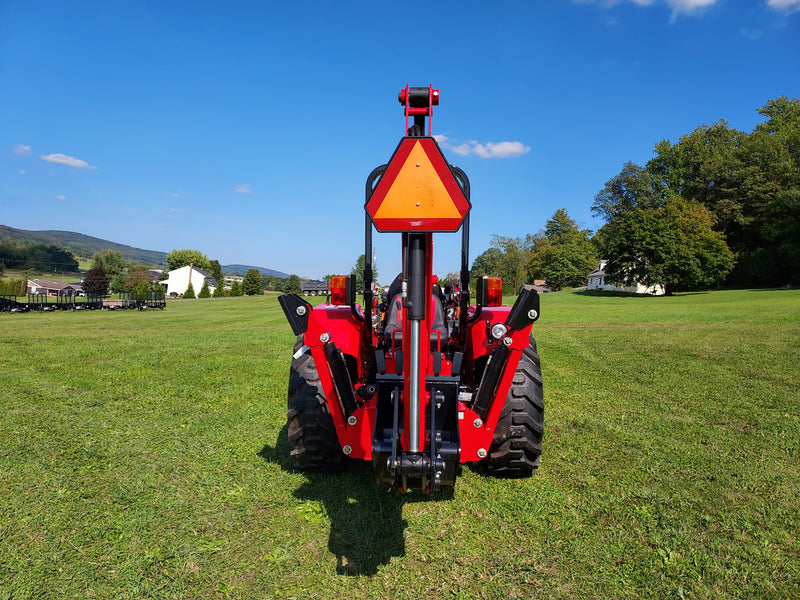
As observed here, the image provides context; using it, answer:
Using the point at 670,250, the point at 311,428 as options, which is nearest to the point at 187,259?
the point at 670,250

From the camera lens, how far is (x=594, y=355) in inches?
438

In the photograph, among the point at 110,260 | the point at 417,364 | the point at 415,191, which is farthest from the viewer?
the point at 110,260

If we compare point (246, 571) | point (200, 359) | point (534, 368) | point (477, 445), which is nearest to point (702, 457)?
point (534, 368)

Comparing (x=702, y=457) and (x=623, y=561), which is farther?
(x=702, y=457)

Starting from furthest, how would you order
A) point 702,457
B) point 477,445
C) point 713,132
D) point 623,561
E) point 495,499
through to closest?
point 713,132, point 702,457, point 495,499, point 477,445, point 623,561

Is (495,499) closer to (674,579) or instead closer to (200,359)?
(674,579)

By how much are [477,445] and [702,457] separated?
278 centimetres

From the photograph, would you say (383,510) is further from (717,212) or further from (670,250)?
(717,212)

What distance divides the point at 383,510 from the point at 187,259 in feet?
445

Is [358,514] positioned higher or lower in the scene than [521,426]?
lower

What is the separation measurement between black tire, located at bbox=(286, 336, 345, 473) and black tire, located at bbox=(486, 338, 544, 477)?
4.40 feet

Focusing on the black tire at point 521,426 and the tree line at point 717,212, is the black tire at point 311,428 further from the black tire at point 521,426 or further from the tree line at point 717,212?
the tree line at point 717,212

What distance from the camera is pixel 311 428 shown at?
13.3 feet

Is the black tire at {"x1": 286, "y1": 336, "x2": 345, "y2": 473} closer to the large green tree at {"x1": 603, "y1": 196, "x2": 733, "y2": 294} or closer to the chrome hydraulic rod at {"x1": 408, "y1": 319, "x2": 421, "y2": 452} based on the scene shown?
the chrome hydraulic rod at {"x1": 408, "y1": 319, "x2": 421, "y2": 452}
